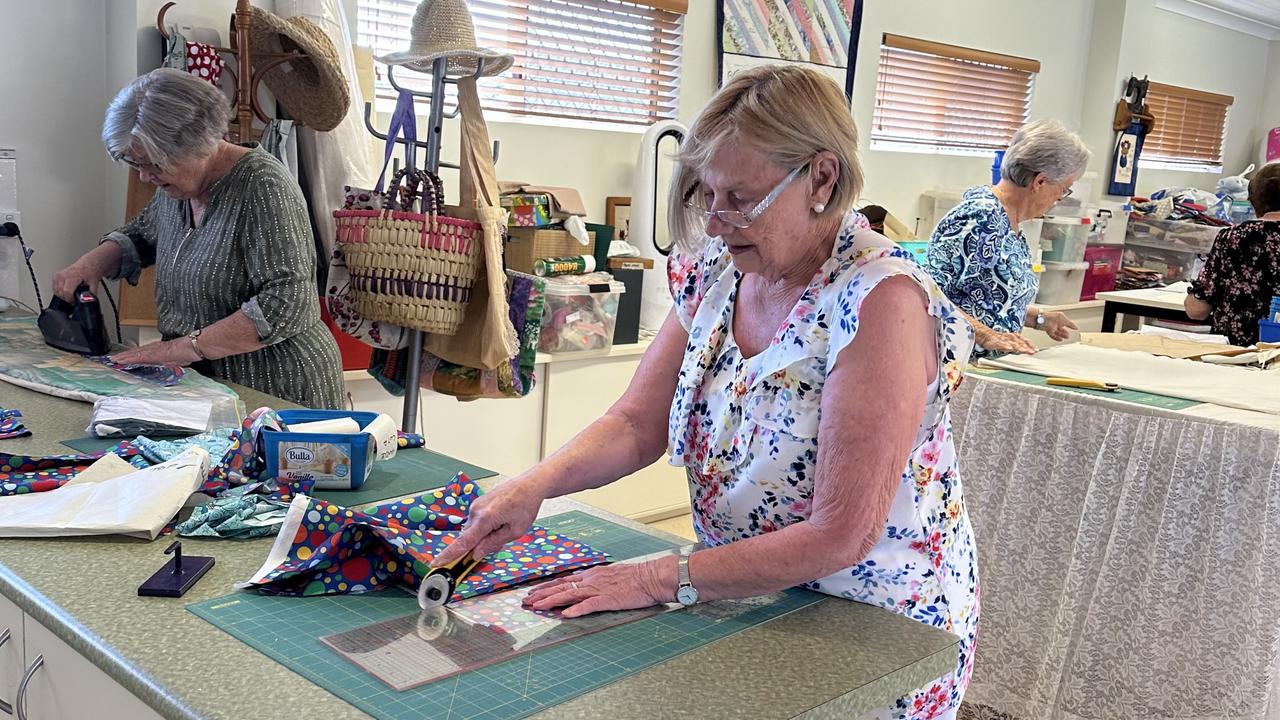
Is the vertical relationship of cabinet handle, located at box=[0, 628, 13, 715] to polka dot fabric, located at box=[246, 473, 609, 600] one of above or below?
below

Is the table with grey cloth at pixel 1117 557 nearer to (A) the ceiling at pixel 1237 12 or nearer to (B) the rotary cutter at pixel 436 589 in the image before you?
(B) the rotary cutter at pixel 436 589

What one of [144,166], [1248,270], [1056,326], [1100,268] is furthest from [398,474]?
[1100,268]

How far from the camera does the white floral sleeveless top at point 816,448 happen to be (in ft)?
4.38

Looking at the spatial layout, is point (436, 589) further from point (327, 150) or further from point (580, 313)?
point (580, 313)

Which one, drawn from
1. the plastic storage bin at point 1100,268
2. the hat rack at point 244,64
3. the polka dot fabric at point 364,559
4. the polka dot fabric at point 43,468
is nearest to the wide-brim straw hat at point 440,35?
the hat rack at point 244,64

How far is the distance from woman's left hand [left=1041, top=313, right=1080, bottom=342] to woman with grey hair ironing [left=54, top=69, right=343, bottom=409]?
228cm

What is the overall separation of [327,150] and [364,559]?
1.99 metres

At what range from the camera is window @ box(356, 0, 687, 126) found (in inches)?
146

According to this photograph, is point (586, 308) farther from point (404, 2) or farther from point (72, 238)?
Answer: point (72, 238)

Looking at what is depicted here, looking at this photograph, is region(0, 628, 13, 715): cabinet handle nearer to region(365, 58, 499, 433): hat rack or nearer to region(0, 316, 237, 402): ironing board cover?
region(0, 316, 237, 402): ironing board cover

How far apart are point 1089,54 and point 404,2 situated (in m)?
4.75

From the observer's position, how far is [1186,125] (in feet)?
25.2

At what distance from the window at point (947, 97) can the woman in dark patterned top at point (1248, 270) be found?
71.1 inches

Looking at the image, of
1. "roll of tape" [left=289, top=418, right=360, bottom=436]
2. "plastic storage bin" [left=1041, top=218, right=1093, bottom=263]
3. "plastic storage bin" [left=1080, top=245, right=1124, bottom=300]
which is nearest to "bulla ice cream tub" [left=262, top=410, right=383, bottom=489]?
"roll of tape" [left=289, top=418, right=360, bottom=436]
